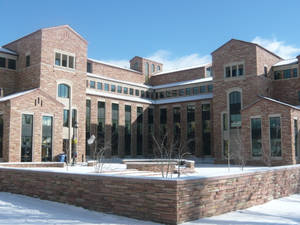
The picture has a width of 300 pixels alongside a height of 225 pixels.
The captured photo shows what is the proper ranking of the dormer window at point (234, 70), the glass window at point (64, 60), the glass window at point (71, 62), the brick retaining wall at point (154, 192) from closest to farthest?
the brick retaining wall at point (154, 192), the glass window at point (64, 60), the glass window at point (71, 62), the dormer window at point (234, 70)

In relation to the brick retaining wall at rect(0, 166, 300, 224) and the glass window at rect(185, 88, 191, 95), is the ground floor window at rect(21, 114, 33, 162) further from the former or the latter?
the glass window at rect(185, 88, 191, 95)

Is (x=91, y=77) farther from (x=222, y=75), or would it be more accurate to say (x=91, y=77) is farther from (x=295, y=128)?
(x=295, y=128)

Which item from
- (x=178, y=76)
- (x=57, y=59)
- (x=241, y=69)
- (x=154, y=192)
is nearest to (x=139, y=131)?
(x=178, y=76)

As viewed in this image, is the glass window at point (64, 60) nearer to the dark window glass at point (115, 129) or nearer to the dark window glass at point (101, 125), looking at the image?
the dark window glass at point (101, 125)

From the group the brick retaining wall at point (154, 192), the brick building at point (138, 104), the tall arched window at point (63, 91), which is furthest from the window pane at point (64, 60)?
the brick retaining wall at point (154, 192)

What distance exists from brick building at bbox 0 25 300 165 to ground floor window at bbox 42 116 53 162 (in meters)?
0.09

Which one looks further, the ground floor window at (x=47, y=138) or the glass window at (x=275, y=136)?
the glass window at (x=275, y=136)

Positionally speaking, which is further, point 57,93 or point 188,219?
point 57,93

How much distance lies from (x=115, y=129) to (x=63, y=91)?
11.7m

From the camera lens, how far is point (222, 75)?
4031cm

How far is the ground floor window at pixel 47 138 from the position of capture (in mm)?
31641

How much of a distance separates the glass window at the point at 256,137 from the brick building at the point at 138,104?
0.10 metres

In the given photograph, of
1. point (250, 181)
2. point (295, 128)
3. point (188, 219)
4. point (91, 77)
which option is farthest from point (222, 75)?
point (188, 219)

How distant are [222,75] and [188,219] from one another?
3227 cm
